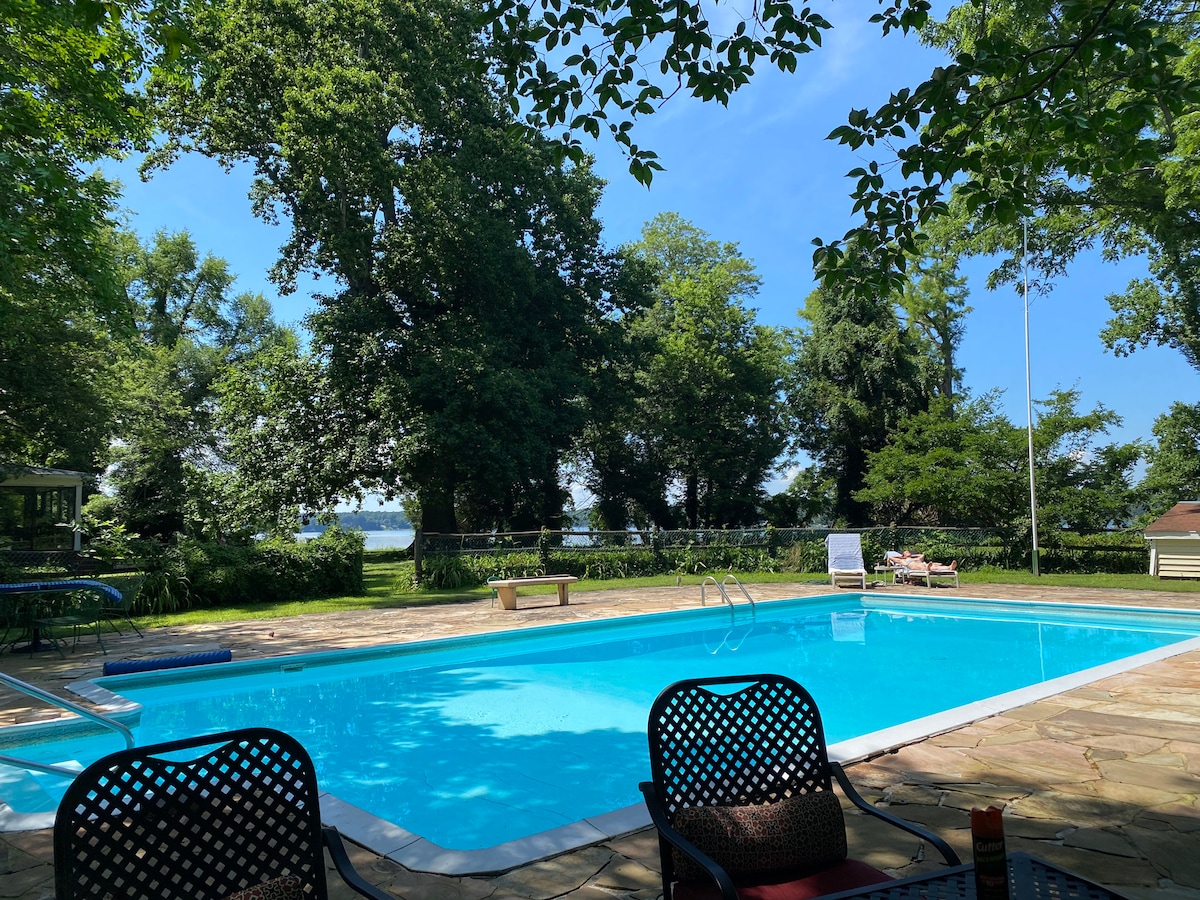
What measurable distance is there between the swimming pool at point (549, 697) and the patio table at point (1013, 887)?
1860 mm

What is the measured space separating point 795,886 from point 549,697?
20.0ft

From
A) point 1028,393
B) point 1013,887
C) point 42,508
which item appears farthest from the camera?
point 42,508

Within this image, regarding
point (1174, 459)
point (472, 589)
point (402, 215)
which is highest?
point (402, 215)

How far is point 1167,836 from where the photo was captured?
11.4 ft

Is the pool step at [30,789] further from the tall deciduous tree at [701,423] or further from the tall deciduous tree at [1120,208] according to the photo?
the tall deciduous tree at [701,423]

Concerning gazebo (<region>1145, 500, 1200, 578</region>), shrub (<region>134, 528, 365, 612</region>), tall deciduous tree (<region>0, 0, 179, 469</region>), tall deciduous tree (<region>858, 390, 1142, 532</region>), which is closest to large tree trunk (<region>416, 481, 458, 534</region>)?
shrub (<region>134, 528, 365, 612</region>)

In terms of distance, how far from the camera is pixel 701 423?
30.7 m

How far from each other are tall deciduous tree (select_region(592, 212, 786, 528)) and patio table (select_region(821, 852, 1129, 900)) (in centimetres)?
2708

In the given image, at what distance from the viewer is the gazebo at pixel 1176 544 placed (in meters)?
16.4

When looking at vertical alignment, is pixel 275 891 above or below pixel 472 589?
above

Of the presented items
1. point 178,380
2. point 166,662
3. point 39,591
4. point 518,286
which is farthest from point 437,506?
point 178,380

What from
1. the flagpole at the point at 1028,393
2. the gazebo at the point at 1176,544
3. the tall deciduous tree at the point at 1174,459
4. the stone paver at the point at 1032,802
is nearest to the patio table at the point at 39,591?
the stone paver at the point at 1032,802

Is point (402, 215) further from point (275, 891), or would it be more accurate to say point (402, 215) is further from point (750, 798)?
point (275, 891)

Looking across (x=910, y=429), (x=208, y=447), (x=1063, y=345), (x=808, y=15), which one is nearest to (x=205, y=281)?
(x=208, y=447)
